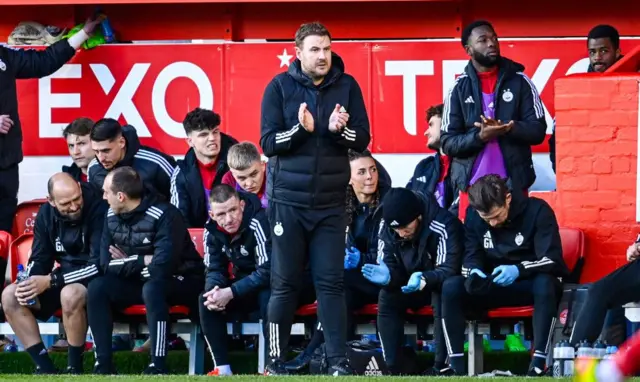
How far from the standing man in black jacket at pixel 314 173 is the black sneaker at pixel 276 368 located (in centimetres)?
34

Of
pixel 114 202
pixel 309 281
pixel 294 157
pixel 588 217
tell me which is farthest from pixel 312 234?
pixel 588 217

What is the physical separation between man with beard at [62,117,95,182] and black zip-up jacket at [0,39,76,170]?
40 cm

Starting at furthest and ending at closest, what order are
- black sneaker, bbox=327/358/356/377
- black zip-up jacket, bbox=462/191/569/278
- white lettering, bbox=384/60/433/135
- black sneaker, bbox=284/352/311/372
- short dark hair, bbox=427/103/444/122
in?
white lettering, bbox=384/60/433/135, short dark hair, bbox=427/103/444/122, black zip-up jacket, bbox=462/191/569/278, black sneaker, bbox=284/352/311/372, black sneaker, bbox=327/358/356/377

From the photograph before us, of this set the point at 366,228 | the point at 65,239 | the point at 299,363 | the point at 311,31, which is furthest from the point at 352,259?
the point at 311,31

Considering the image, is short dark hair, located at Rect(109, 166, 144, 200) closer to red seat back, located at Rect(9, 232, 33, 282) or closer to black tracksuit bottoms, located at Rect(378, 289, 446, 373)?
red seat back, located at Rect(9, 232, 33, 282)

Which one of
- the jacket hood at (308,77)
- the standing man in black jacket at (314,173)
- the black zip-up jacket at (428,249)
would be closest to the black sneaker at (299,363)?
the black zip-up jacket at (428,249)

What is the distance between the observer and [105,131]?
10102 mm

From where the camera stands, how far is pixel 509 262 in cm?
906

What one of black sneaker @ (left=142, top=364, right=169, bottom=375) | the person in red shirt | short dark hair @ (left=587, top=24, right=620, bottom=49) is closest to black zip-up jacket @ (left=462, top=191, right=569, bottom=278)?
the person in red shirt

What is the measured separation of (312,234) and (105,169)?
2.70 metres

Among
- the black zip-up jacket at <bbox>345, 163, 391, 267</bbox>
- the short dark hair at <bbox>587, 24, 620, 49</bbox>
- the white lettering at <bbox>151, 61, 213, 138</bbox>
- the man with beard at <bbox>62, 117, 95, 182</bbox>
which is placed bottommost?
the black zip-up jacket at <bbox>345, 163, 391, 267</bbox>

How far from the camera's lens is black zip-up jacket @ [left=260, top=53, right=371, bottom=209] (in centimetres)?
794

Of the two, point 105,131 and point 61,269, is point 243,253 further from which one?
point 105,131

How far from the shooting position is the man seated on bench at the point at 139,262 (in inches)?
363
